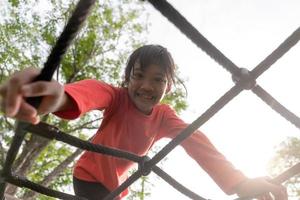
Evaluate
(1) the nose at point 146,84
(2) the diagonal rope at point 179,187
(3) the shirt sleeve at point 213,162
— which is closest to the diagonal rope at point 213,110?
(2) the diagonal rope at point 179,187

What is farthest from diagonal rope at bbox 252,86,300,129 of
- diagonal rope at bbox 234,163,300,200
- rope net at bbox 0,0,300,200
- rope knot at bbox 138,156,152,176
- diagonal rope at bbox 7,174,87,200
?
diagonal rope at bbox 7,174,87,200

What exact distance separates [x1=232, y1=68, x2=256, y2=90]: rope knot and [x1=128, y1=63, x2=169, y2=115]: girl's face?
842 mm

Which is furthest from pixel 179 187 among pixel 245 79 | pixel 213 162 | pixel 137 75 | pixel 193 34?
pixel 193 34

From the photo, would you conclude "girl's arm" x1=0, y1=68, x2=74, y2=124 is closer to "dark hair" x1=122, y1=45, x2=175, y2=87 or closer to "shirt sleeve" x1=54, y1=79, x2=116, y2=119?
"shirt sleeve" x1=54, y1=79, x2=116, y2=119

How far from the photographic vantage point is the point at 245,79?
794 mm

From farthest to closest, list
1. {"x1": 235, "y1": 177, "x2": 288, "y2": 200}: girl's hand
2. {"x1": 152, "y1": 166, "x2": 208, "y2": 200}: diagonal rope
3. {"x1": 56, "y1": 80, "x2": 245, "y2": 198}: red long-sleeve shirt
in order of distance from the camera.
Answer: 1. {"x1": 56, "y1": 80, "x2": 245, "y2": 198}: red long-sleeve shirt
2. {"x1": 152, "y1": 166, "x2": 208, "y2": 200}: diagonal rope
3. {"x1": 235, "y1": 177, "x2": 288, "y2": 200}: girl's hand

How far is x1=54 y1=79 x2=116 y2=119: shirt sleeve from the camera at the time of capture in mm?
888

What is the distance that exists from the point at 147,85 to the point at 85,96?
63 centimetres

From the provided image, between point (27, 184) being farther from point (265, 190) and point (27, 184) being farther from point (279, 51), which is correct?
point (279, 51)

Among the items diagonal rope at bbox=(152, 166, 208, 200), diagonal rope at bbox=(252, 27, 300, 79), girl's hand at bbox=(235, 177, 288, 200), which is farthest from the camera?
diagonal rope at bbox=(152, 166, 208, 200)

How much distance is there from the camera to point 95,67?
23.5 ft

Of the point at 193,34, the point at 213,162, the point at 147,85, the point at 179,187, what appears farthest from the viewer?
the point at 147,85

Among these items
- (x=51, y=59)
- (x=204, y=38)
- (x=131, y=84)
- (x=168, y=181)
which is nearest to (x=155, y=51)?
(x=131, y=84)

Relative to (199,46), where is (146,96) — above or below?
above
